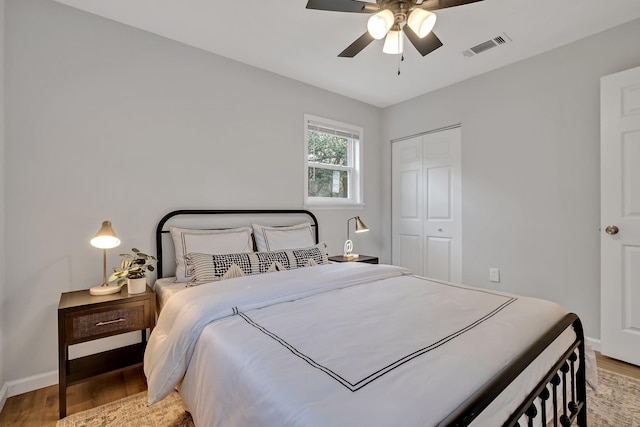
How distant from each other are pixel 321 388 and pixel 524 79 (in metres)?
3.33

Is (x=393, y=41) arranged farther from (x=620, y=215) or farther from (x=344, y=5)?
(x=620, y=215)

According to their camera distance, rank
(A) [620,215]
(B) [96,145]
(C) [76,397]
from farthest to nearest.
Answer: (A) [620,215]
(B) [96,145]
(C) [76,397]

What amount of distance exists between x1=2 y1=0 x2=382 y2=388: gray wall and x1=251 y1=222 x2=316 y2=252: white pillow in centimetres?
31

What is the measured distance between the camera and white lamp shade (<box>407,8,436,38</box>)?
167cm

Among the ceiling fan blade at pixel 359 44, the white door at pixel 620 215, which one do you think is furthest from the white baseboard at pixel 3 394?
the white door at pixel 620 215

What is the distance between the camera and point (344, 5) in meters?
1.72

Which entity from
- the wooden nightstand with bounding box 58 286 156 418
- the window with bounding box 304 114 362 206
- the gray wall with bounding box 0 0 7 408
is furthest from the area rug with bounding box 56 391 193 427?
the window with bounding box 304 114 362 206

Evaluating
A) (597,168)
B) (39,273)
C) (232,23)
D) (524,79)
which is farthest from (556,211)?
(39,273)

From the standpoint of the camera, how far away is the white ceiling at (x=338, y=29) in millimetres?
2121

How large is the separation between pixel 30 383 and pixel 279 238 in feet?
6.37

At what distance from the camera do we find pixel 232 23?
230 cm

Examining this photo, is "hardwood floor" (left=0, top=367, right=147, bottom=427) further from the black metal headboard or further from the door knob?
the door knob

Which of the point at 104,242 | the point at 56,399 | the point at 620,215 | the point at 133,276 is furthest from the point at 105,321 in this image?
the point at 620,215

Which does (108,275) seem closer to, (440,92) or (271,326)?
(271,326)
